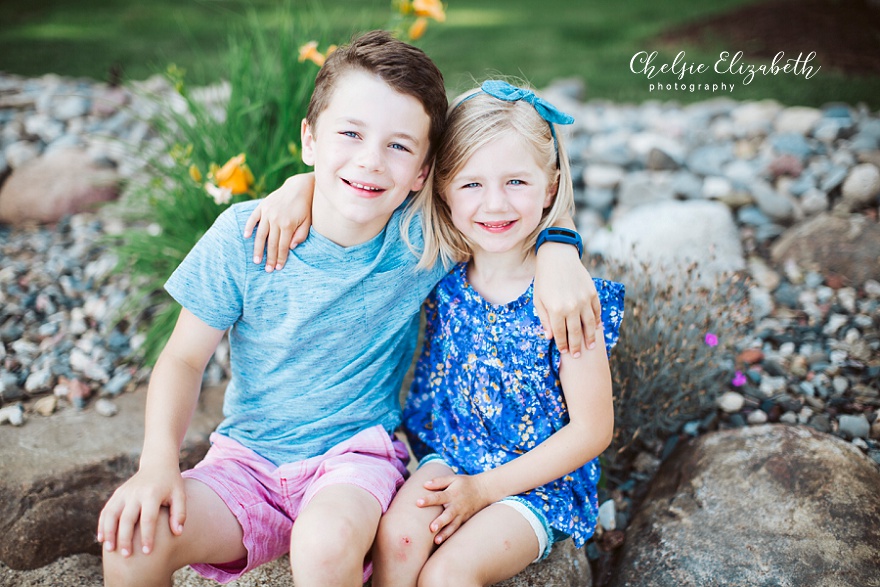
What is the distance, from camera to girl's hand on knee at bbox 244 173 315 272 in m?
1.83

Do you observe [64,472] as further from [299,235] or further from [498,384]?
[498,384]

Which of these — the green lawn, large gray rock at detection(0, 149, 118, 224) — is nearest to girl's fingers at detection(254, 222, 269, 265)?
large gray rock at detection(0, 149, 118, 224)

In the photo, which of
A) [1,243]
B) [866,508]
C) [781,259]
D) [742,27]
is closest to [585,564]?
[866,508]

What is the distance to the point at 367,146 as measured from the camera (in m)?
1.76

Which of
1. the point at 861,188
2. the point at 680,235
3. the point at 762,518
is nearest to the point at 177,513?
the point at 762,518

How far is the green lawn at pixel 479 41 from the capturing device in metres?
5.39

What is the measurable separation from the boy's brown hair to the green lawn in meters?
3.07

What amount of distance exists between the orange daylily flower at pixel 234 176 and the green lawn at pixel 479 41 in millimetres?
2618

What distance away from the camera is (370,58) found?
1.76 m

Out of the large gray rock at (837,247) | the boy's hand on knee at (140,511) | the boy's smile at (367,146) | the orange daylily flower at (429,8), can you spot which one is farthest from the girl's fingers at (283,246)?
the large gray rock at (837,247)

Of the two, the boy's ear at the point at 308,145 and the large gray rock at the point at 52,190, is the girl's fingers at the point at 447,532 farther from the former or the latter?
the large gray rock at the point at 52,190

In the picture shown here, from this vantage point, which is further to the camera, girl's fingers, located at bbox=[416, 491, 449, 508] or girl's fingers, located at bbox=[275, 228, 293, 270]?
girl's fingers, located at bbox=[275, 228, 293, 270]

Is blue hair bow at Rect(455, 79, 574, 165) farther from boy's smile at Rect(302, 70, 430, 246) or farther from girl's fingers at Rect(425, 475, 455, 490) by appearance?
girl's fingers at Rect(425, 475, 455, 490)

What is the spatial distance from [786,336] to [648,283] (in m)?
0.79
